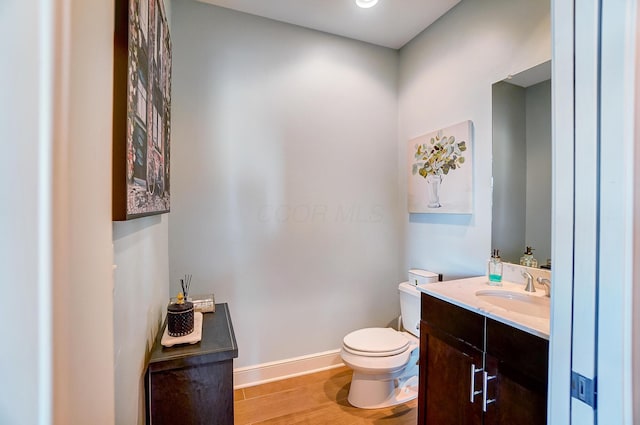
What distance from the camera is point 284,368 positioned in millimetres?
2314

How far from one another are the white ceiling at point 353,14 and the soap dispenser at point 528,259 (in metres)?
1.73

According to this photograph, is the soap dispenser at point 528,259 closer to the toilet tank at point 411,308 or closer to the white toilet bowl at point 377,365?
A: the toilet tank at point 411,308

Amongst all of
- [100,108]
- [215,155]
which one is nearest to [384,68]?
[215,155]

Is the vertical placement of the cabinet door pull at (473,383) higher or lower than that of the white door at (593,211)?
lower

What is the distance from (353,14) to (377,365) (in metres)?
2.42

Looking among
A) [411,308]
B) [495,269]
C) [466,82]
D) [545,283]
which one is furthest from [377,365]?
[466,82]

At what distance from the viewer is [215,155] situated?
212 cm

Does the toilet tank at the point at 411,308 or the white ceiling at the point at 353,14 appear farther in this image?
the toilet tank at the point at 411,308

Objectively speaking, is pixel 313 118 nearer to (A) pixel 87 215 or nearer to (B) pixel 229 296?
(B) pixel 229 296

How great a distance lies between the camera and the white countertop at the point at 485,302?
107cm

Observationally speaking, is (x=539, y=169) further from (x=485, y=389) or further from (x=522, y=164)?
(x=485, y=389)

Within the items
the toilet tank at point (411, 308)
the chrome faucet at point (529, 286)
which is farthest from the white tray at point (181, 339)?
the chrome faucet at point (529, 286)

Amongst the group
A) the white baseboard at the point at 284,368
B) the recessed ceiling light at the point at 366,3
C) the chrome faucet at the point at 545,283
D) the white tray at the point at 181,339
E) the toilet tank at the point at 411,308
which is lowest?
the white baseboard at the point at 284,368

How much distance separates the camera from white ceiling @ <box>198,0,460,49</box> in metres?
2.07
